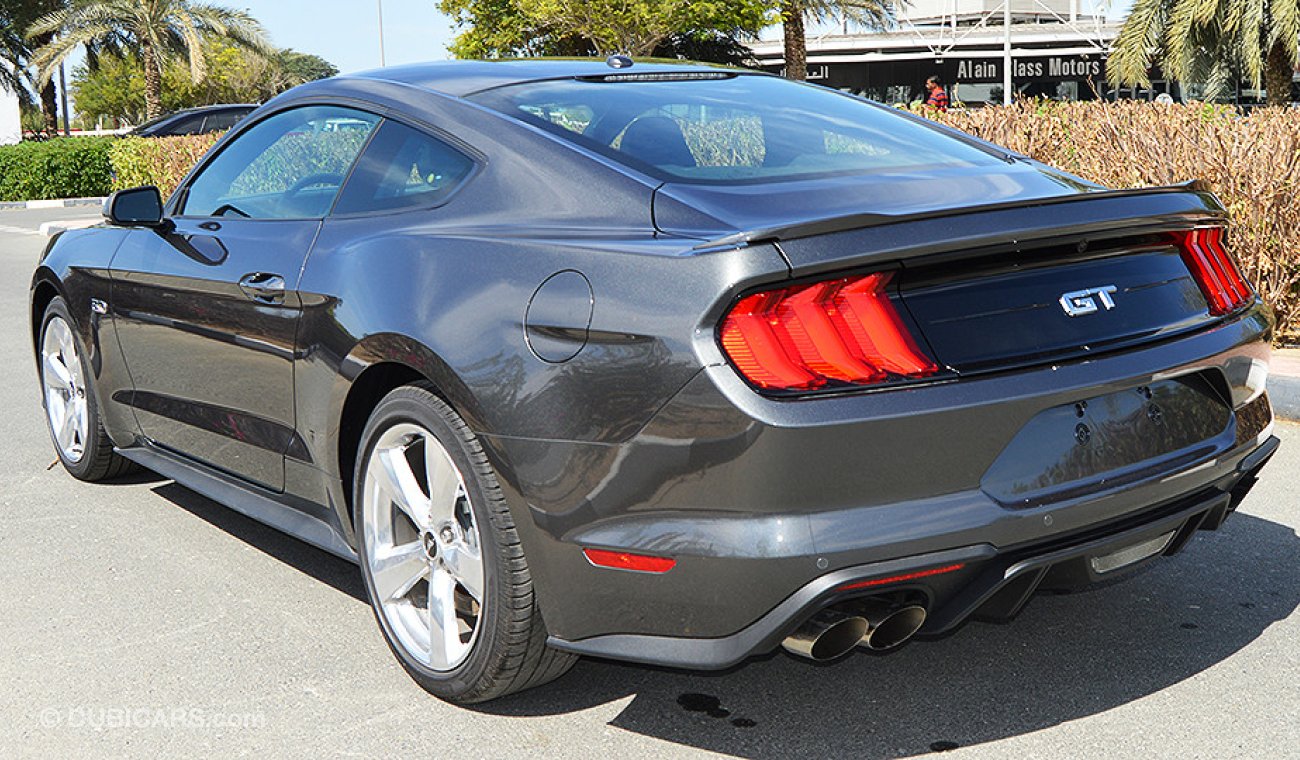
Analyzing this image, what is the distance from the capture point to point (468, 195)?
3396 millimetres

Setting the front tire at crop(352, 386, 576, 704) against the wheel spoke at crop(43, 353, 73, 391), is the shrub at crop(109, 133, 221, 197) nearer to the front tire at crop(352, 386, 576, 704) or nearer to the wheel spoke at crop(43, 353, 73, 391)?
the wheel spoke at crop(43, 353, 73, 391)

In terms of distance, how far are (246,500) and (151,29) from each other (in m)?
37.1

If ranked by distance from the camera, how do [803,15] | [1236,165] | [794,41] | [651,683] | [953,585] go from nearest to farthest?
[953,585], [651,683], [1236,165], [794,41], [803,15]

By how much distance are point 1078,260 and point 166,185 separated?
18512 mm

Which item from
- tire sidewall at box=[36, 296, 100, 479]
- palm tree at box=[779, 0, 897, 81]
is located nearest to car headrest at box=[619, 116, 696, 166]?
tire sidewall at box=[36, 296, 100, 479]

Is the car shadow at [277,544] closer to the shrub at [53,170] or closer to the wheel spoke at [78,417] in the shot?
the wheel spoke at [78,417]

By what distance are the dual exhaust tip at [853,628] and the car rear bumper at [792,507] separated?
0.16 feet

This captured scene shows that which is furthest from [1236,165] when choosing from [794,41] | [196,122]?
[794,41]

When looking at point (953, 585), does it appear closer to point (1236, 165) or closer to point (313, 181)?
point (313, 181)

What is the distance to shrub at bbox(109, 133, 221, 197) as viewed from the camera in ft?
61.3

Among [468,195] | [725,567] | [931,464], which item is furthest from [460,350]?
[931,464]

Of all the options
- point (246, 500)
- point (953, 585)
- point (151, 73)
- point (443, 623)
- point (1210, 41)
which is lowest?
point (443, 623)

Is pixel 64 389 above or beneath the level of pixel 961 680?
above

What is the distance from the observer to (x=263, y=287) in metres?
3.86
